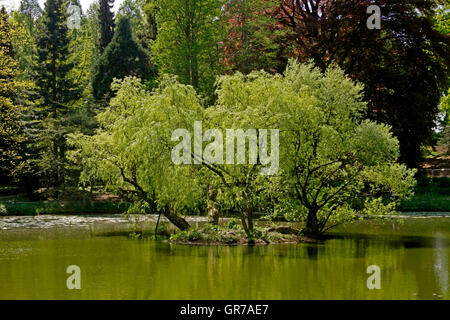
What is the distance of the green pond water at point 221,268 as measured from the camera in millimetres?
10344

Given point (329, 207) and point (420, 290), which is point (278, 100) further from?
point (420, 290)

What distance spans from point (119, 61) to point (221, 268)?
29538 mm

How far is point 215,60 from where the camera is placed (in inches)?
1487

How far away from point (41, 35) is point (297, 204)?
2546 centimetres

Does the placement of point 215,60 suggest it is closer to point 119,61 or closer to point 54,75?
point 119,61

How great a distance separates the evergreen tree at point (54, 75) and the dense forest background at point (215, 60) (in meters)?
0.08

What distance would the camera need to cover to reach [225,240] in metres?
18.2

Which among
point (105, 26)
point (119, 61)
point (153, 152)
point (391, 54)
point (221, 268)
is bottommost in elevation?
point (221, 268)

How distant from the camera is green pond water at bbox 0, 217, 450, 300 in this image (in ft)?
33.9

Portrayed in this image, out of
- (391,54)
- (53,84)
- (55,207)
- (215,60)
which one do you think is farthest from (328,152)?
(53,84)

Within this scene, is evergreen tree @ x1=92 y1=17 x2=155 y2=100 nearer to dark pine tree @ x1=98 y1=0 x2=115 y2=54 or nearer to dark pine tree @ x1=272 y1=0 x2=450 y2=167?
dark pine tree @ x1=98 y1=0 x2=115 y2=54

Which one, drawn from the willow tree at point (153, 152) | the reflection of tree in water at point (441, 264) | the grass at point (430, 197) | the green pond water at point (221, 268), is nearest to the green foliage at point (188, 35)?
the grass at point (430, 197)

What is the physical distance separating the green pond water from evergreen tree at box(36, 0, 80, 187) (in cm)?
1545
